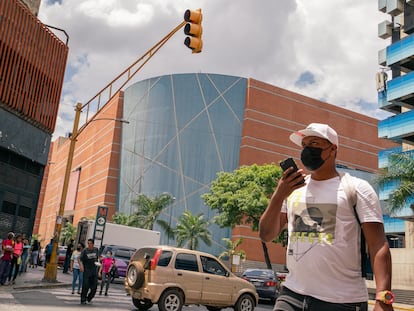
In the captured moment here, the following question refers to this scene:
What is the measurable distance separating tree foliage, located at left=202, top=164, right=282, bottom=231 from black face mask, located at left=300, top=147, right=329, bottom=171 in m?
31.8

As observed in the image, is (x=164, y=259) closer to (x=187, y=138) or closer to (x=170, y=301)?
(x=170, y=301)

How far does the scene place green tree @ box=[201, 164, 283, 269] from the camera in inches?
1379

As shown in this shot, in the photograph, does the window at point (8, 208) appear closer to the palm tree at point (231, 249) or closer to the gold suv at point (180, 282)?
the gold suv at point (180, 282)

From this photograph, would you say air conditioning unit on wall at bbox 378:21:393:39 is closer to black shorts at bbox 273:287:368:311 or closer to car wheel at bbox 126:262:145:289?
car wheel at bbox 126:262:145:289

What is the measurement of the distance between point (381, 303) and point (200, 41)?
8.72 m

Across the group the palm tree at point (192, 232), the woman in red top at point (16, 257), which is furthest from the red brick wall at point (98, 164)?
the woman in red top at point (16, 257)

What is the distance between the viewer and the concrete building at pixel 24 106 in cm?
2223

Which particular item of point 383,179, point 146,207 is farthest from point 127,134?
point 383,179

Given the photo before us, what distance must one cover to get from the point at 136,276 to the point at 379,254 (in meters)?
8.97

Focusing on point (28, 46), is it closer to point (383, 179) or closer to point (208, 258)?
point (208, 258)

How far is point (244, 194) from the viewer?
35625 mm

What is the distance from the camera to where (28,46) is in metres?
23.7

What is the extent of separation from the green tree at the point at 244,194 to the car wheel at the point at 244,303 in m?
21.8

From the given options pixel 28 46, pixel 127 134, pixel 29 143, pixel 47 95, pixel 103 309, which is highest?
pixel 127 134
